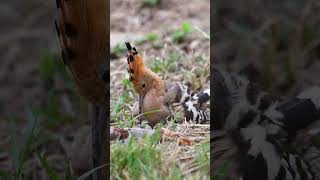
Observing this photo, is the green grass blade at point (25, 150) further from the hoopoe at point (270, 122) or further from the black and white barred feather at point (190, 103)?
the hoopoe at point (270, 122)

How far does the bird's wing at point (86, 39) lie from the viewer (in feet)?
5.37

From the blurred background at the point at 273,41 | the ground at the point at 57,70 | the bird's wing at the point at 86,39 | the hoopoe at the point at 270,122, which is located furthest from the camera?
the blurred background at the point at 273,41

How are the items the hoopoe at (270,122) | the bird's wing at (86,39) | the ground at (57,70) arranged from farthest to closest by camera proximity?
the ground at (57,70) → the hoopoe at (270,122) → the bird's wing at (86,39)

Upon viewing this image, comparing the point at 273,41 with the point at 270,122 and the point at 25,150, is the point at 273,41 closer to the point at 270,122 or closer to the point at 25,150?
the point at 270,122

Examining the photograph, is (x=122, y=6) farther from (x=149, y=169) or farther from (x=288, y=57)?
(x=149, y=169)

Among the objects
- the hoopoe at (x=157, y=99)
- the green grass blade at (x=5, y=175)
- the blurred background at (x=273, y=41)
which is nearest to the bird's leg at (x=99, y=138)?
the hoopoe at (x=157, y=99)

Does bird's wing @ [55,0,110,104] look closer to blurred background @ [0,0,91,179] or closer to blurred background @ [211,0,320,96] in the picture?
blurred background @ [0,0,91,179]

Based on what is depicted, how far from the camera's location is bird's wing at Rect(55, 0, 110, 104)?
1.64 m

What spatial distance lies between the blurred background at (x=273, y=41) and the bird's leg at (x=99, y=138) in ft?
2.78


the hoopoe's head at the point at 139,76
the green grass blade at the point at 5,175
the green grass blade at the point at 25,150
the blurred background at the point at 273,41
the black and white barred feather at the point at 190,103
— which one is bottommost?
the green grass blade at the point at 5,175

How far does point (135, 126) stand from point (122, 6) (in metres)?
0.75

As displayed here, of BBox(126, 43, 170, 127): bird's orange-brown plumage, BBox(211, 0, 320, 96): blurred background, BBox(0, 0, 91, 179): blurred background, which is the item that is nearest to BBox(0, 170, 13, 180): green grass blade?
BBox(0, 0, 91, 179): blurred background

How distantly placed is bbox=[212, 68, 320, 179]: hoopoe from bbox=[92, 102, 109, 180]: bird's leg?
28 centimetres

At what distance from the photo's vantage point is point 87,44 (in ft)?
5.41
